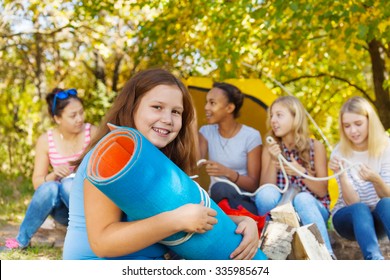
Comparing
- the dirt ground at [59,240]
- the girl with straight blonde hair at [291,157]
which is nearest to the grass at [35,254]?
the dirt ground at [59,240]

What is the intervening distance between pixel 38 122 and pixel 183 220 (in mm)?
5648

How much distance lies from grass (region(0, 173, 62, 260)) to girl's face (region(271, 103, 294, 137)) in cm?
157

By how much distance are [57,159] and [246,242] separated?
7.20 feet

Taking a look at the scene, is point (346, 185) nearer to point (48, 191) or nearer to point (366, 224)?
point (366, 224)

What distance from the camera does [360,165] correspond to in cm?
Result: 312

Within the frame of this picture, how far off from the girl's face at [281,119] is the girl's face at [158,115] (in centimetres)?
172

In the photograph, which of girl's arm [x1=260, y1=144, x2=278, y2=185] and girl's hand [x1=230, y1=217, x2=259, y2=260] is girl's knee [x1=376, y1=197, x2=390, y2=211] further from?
girl's hand [x1=230, y1=217, x2=259, y2=260]

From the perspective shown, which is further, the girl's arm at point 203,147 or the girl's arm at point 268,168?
the girl's arm at point 203,147

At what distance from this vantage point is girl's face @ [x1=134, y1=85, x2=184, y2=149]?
186 cm

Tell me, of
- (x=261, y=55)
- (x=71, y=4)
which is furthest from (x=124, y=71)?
(x=261, y=55)

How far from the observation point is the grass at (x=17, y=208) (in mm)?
3338

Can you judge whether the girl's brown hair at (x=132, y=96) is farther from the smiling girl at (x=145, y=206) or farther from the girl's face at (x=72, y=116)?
the girl's face at (x=72, y=116)

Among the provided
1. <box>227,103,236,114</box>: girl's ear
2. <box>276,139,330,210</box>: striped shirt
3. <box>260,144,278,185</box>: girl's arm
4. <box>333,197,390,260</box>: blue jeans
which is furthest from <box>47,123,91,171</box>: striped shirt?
<box>333,197,390,260</box>: blue jeans

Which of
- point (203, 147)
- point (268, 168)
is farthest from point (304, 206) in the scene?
point (203, 147)
